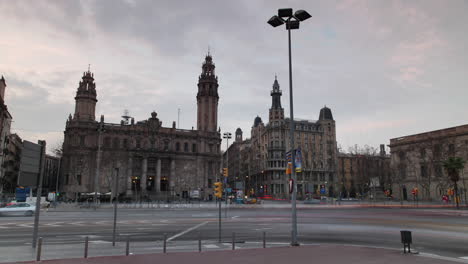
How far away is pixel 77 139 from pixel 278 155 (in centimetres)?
6903

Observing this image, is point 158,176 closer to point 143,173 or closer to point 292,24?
point 143,173

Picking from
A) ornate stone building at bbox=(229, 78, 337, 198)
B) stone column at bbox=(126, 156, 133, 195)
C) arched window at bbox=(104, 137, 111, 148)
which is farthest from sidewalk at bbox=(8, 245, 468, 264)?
ornate stone building at bbox=(229, 78, 337, 198)

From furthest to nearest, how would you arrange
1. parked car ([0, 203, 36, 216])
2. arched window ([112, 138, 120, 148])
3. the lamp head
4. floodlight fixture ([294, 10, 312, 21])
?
arched window ([112, 138, 120, 148]) < parked car ([0, 203, 36, 216]) < the lamp head < floodlight fixture ([294, 10, 312, 21])

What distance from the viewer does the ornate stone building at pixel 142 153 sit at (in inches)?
A: 3442

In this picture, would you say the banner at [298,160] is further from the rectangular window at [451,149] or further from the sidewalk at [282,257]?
the rectangular window at [451,149]

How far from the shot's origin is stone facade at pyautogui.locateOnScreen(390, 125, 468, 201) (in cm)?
7294

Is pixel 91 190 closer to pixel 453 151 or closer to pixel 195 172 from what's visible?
pixel 195 172

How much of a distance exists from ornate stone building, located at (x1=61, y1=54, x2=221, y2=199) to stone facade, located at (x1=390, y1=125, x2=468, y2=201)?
51951 mm

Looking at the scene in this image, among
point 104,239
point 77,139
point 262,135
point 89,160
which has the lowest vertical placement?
point 104,239

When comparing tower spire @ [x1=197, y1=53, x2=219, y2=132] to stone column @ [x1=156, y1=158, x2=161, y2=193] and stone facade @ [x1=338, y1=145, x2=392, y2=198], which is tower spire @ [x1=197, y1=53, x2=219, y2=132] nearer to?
stone column @ [x1=156, y1=158, x2=161, y2=193]

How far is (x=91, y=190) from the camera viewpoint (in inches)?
3469

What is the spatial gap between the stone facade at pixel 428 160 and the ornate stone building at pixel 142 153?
2045 inches

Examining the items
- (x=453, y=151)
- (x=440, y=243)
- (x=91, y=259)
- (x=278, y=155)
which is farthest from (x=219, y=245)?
(x=278, y=155)

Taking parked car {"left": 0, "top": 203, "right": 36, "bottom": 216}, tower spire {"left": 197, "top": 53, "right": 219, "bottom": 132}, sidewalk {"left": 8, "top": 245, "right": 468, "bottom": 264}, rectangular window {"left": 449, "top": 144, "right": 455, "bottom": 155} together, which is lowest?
parked car {"left": 0, "top": 203, "right": 36, "bottom": 216}
